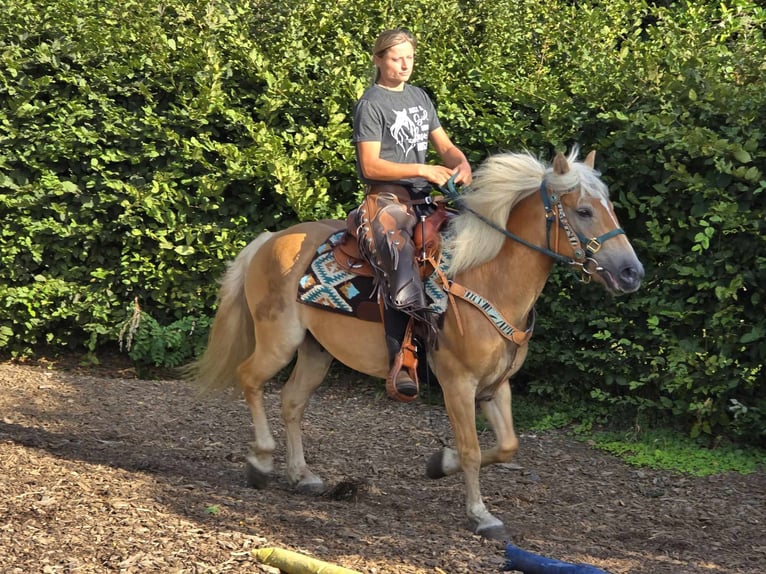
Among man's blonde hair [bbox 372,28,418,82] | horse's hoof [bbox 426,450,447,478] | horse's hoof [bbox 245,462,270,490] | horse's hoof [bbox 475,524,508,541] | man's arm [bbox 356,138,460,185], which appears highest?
man's blonde hair [bbox 372,28,418,82]

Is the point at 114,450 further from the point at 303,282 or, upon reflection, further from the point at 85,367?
the point at 85,367

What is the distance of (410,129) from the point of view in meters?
5.68

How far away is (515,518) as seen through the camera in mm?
5840

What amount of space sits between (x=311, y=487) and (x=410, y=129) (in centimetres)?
223

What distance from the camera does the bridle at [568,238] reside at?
506 cm

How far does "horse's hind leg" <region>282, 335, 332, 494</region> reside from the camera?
6301 millimetres

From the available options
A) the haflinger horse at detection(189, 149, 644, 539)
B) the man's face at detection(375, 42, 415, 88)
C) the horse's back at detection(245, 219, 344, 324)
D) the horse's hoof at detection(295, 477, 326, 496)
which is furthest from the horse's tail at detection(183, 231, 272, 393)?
the man's face at detection(375, 42, 415, 88)

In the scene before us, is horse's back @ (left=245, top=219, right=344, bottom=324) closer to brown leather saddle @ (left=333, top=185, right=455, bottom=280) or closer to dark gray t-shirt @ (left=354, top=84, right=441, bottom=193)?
brown leather saddle @ (left=333, top=185, right=455, bottom=280)

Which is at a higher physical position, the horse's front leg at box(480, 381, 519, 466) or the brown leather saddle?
the brown leather saddle

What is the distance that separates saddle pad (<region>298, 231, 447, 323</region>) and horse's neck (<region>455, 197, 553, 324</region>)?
2.18ft

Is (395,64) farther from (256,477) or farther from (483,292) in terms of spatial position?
(256,477)

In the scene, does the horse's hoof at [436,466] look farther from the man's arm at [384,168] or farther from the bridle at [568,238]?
the man's arm at [384,168]

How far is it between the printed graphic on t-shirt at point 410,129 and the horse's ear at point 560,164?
90cm

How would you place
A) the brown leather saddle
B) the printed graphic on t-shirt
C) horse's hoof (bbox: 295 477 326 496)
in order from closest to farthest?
1. the brown leather saddle
2. the printed graphic on t-shirt
3. horse's hoof (bbox: 295 477 326 496)
